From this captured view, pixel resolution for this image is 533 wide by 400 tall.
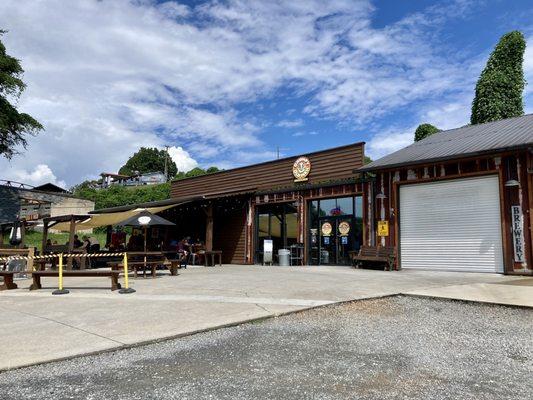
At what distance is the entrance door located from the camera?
1611 cm

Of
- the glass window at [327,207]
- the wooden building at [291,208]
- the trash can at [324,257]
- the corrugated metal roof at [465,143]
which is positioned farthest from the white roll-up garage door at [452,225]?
the trash can at [324,257]

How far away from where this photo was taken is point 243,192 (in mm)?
18875

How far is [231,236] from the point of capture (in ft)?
66.8

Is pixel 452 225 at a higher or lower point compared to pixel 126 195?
lower

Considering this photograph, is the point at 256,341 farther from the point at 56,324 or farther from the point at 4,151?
the point at 4,151

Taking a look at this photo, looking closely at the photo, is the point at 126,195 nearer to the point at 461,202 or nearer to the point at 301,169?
the point at 301,169

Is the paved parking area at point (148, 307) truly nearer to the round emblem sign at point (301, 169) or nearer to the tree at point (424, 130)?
the round emblem sign at point (301, 169)

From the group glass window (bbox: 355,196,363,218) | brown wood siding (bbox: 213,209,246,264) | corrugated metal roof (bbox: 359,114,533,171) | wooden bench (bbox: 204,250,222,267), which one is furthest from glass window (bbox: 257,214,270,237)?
corrugated metal roof (bbox: 359,114,533,171)

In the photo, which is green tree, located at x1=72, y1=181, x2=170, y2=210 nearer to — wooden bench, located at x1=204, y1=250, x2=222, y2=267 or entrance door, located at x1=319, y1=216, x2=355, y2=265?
wooden bench, located at x1=204, y1=250, x2=222, y2=267

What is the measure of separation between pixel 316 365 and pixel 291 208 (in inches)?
544

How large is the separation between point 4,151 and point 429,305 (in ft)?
102

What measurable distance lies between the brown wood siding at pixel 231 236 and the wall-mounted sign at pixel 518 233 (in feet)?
36.6

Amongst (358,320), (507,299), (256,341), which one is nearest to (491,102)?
(507,299)

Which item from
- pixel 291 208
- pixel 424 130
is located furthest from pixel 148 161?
pixel 291 208
